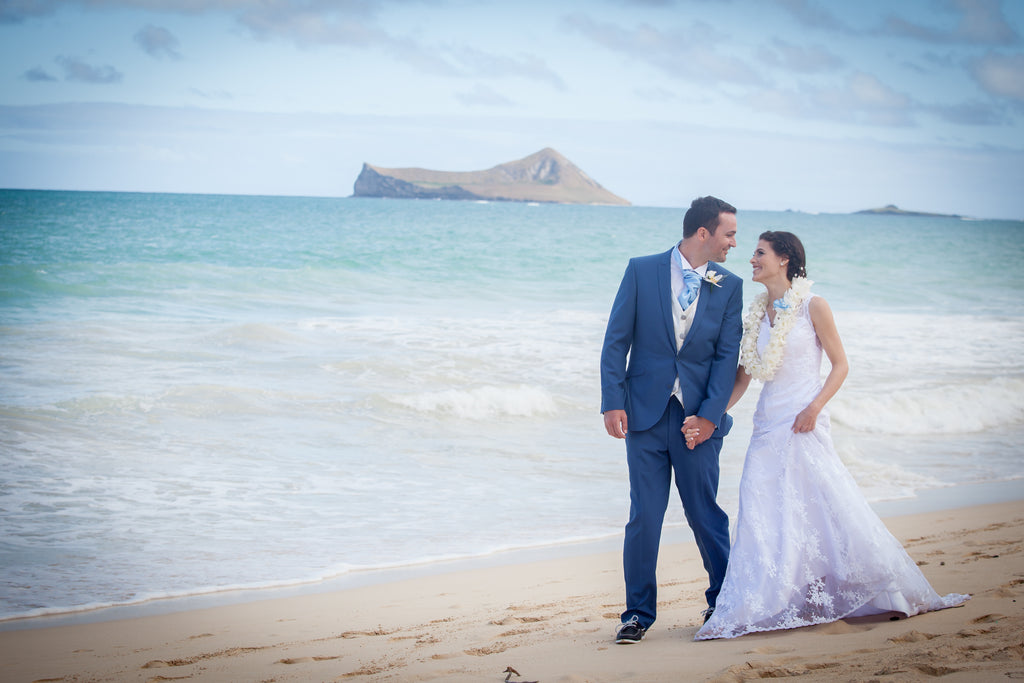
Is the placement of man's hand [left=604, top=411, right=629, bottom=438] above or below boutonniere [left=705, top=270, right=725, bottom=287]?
below

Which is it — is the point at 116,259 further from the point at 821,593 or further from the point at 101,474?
the point at 821,593

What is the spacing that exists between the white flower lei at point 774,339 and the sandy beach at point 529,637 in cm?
109

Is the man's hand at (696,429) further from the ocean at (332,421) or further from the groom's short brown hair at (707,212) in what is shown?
the ocean at (332,421)

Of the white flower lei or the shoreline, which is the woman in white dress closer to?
the white flower lei

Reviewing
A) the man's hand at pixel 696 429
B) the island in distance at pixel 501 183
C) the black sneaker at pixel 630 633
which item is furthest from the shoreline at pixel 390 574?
the island in distance at pixel 501 183

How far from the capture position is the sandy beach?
3084 mm

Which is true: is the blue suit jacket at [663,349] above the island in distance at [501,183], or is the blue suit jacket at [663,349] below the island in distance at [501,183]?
below

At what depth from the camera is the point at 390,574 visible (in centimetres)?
543

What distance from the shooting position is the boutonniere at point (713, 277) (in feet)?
11.7

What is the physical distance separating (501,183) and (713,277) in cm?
10778

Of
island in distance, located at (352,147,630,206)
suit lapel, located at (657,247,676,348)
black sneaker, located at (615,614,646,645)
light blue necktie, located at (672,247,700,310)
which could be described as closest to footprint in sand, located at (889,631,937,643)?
black sneaker, located at (615,614,646,645)

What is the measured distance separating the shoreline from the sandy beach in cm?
8

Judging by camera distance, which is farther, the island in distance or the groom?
the island in distance

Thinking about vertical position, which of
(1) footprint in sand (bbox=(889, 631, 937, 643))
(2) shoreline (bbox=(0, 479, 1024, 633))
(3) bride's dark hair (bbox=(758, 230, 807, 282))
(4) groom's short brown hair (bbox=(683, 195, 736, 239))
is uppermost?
(4) groom's short brown hair (bbox=(683, 195, 736, 239))
